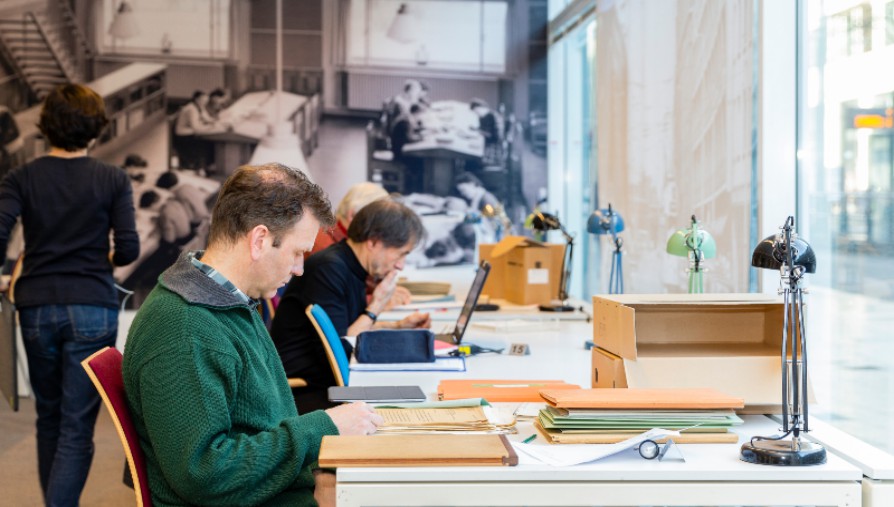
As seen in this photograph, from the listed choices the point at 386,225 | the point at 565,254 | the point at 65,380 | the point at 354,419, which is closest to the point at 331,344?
the point at 386,225

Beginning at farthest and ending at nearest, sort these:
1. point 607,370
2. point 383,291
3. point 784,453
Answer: point 383,291
point 607,370
point 784,453

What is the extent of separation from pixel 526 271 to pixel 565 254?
0.25m

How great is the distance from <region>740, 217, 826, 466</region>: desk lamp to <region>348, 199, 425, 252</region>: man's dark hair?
1806 mm

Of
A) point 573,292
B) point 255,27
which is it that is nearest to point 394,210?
point 573,292

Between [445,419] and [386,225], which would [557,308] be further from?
[445,419]

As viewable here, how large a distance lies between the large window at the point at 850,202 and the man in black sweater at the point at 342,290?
4.68ft

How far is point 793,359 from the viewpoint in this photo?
193 cm

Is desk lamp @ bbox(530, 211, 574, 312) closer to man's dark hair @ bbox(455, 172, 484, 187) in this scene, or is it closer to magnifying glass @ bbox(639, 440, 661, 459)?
man's dark hair @ bbox(455, 172, 484, 187)

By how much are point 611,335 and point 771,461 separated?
2.14 ft

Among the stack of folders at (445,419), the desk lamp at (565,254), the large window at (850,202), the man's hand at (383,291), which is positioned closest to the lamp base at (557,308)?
the desk lamp at (565,254)

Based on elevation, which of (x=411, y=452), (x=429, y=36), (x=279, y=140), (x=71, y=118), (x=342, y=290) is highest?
(x=429, y=36)

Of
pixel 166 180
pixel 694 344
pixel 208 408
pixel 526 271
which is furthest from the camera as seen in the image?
pixel 166 180

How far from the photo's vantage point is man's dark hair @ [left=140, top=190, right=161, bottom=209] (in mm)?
7070

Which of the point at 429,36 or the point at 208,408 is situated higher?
the point at 429,36
